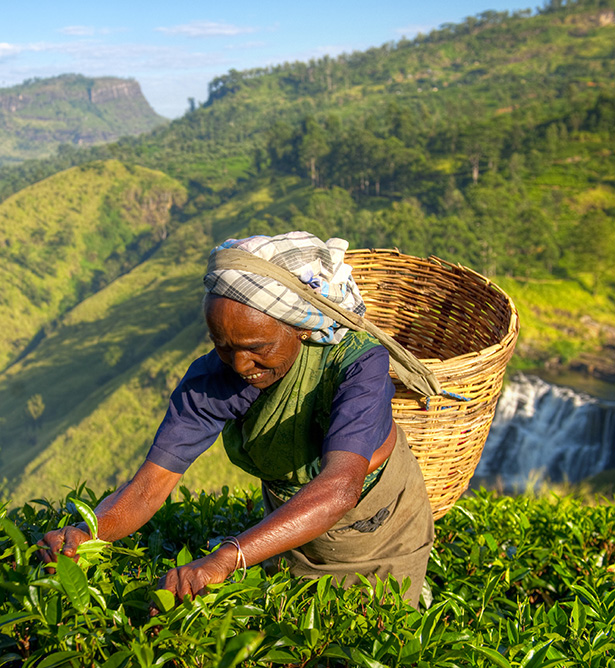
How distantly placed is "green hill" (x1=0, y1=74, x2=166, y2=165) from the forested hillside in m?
81.5

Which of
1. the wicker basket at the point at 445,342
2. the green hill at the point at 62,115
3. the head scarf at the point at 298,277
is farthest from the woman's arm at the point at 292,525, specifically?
the green hill at the point at 62,115

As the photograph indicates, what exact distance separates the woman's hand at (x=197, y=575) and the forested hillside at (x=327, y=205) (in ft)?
50.0

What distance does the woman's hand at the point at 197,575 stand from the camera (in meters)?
1.06

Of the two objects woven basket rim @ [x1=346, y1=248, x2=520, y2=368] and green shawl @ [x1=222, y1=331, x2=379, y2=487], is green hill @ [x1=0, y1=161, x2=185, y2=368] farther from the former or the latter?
green shawl @ [x1=222, y1=331, x2=379, y2=487]

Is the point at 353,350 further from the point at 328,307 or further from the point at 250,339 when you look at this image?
the point at 250,339

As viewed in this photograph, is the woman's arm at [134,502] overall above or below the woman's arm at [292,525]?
→ below

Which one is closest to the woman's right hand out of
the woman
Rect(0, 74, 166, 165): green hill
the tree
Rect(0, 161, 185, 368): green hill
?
the woman

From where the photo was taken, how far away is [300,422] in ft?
5.03

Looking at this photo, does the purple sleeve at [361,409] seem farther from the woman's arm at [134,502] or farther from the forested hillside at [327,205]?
the forested hillside at [327,205]

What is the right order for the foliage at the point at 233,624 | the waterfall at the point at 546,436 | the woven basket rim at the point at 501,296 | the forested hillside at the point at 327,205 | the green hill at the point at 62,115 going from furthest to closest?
the green hill at the point at 62,115, the forested hillside at the point at 327,205, the waterfall at the point at 546,436, the woven basket rim at the point at 501,296, the foliage at the point at 233,624

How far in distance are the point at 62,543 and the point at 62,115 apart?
200m

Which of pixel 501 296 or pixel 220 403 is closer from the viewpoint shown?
pixel 220 403

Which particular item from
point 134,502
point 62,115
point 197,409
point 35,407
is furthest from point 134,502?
point 62,115

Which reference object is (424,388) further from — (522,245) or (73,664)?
(522,245)
